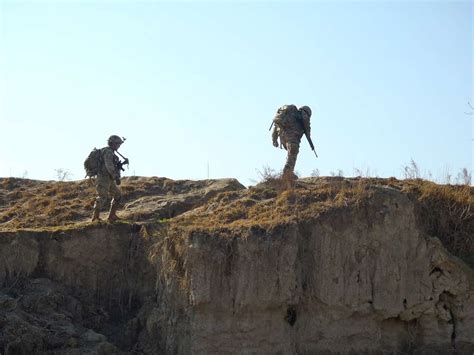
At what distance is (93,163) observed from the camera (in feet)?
72.4

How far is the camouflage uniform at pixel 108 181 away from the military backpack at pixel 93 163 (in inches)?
3.0

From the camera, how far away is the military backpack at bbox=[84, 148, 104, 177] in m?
22.1

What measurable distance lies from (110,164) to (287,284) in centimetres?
589

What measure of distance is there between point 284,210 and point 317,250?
119 cm

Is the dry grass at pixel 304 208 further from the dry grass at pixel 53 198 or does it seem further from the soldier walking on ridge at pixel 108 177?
the soldier walking on ridge at pixel 108 177

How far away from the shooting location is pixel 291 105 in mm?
21828

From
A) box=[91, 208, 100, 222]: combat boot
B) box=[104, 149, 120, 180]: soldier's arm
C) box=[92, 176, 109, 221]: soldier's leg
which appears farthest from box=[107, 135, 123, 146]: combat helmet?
box=[91, 208, 100, 222]: combat boot

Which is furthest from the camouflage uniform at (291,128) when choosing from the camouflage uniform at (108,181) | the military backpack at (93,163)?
the military backpack at (93,163)

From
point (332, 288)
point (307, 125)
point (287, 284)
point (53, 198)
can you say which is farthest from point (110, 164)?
point (332, 288)

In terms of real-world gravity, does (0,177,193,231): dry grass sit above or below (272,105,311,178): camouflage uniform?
below

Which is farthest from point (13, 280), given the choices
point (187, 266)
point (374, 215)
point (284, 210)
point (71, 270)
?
point (374, 215)

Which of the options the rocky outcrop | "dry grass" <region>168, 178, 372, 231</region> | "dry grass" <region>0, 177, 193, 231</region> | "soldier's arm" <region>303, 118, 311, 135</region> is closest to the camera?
the rocky outcrop

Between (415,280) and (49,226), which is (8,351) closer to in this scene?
(49,226)

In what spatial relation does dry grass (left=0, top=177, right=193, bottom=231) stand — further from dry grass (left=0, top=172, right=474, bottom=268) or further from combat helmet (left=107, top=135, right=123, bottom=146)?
combat helmet (left=107, top=135, right=123, bottom=146)
